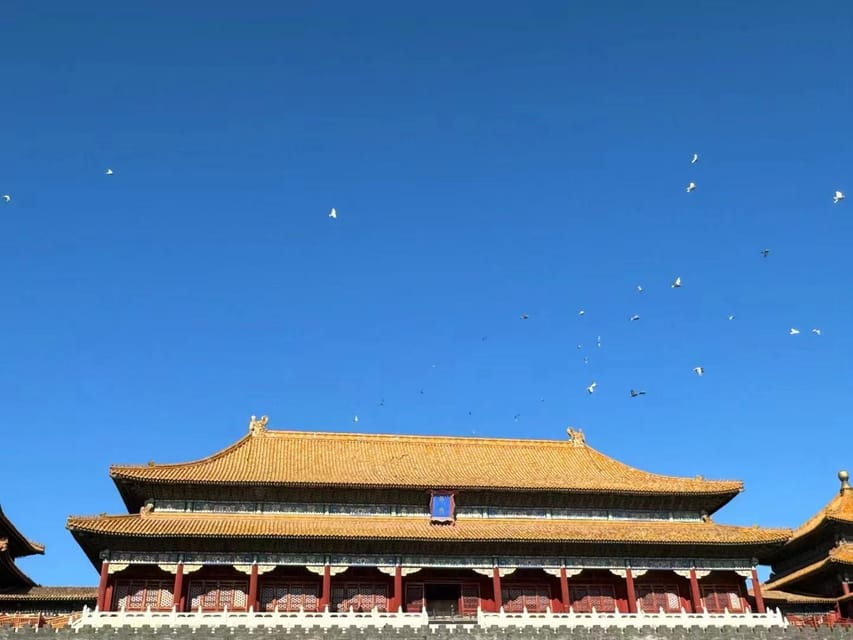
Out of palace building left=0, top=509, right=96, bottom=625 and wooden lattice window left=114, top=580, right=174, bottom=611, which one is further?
palace building left=0, top=509, right=96, bottom=625

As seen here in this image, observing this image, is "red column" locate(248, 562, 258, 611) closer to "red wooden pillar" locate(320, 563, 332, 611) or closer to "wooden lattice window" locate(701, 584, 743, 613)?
"red wooden pillar" locate(320, 563, 332, 611)

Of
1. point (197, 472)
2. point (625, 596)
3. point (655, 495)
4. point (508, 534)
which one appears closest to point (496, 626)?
point (508, 534)

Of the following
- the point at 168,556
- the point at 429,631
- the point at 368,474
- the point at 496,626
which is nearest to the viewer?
the point at 429,631

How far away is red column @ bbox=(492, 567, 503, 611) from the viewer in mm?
36062

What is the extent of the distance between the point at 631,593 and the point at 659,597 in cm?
255

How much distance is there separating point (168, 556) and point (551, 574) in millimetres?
17419

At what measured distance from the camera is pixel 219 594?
119 ft

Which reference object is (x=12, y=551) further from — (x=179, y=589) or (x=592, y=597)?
(x=592, y=597)

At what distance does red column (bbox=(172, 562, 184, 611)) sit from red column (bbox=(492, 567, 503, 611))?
45.5ft

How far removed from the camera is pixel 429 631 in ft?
95.6

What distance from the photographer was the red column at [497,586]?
36062 millimetres

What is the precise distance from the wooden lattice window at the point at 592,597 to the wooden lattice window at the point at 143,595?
18.7m

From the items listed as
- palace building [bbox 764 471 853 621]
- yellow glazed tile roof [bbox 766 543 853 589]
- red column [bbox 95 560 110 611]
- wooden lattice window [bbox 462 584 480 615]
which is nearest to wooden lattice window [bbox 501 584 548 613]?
wooden lattice window [bbox 462 584 480 615]

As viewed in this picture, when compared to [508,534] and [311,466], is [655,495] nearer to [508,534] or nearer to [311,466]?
[508,534]
